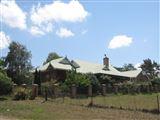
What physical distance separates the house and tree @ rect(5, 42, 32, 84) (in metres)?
2.51

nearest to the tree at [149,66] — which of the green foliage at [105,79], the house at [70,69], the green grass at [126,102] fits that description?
the house at [70,69]

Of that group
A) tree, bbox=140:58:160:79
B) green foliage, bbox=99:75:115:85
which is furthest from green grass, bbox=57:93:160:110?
tree, bbox=140:58:160:79

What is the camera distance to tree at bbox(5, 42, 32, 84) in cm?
5888

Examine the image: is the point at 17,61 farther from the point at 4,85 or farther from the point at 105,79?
the point at 4,85

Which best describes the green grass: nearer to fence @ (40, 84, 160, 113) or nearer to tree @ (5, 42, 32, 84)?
fence @ (40, 84, 160, 113)

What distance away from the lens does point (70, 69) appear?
58031mm

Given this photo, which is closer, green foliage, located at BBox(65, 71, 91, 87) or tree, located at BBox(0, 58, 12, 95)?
tree, located at BBox(0, 58, 12, 95)

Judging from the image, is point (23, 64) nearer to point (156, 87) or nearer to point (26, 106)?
point (156, 87)

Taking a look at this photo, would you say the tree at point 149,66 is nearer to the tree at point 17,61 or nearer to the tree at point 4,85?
the tree at point 17,61

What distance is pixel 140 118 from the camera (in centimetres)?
2353

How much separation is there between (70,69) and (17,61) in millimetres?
8927

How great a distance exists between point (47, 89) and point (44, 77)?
69.8ft

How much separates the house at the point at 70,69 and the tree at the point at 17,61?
2506mm

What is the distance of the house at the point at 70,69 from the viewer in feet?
192
